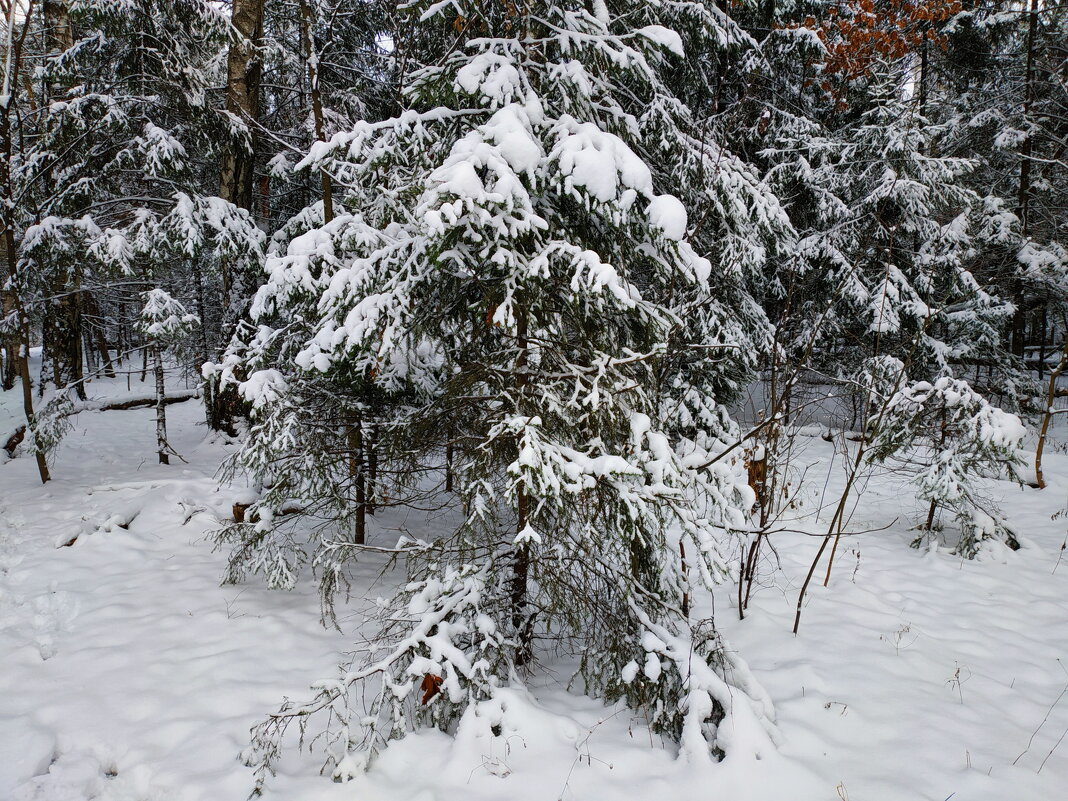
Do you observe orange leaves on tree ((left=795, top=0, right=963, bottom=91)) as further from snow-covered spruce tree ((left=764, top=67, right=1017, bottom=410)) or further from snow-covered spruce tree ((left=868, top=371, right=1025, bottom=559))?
snow-covered spruce tree ((left=868, top=371, right=1025, bottom=559))

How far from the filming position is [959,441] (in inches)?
238

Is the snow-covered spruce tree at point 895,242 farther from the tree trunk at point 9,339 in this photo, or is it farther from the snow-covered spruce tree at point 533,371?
the tree trunk at point 9,339

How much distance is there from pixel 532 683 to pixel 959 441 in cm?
545

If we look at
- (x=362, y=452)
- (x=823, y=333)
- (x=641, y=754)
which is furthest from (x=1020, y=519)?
(x=362, y=452)

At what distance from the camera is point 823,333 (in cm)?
1084

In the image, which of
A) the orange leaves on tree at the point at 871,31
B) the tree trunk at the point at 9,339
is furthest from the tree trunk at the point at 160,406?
the orange leaves on tree at the point at 871,31

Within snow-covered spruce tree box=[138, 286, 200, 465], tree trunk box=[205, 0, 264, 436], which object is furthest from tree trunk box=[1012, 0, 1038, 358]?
snow-covered spruce tree box=[138, 286, 200, 465]

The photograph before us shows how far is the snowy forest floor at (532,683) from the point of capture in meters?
3.04

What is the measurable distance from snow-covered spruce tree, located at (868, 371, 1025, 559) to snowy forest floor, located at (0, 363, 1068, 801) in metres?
0.44

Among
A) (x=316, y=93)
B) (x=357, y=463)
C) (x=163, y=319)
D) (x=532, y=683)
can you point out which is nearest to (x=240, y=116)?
(x=163, y=319)

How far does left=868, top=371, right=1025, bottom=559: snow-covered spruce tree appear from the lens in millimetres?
5531

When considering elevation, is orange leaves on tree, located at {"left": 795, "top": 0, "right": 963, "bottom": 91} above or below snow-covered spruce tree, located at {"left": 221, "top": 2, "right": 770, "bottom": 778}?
above

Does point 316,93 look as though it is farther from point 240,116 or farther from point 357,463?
point 357,463

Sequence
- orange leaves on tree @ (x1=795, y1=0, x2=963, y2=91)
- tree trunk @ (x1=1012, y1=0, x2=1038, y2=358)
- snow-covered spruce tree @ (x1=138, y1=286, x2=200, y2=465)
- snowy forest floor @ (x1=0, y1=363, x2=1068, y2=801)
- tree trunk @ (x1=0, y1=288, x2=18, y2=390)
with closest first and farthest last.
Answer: snowy forest floor @ (x1=0, y1=363, x2=1068, y2=801)
snow-covered spruce tree @ (x1=138, y1=286, x2=200, y2=465)
tree trunk @ (x1=0, y1=288, x2=18, y2=390)
orange leaves on tree @ (x1=795, y1=0, x2=963, y2=91)
tree trunk @ (x1=1012, y1=0, x2=1038, y2=358)
